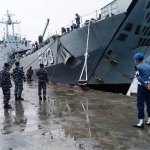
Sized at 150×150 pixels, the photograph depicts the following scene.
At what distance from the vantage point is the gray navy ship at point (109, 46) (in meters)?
12.9

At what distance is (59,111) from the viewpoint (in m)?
6.39

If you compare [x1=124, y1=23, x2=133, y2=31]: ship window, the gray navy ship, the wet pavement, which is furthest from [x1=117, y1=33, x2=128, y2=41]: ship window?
the wet pavement

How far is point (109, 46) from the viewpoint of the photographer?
44.5 ft

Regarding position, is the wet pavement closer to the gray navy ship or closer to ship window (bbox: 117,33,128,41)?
the gray navy ship

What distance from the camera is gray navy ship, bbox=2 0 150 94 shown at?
42.3 ft

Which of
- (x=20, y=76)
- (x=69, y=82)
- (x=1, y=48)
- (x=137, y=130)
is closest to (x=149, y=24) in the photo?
(x=69, y=82)

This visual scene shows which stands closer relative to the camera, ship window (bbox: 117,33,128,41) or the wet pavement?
the wet pavement

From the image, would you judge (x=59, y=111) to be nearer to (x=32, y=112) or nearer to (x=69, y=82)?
(x=32, y=112)

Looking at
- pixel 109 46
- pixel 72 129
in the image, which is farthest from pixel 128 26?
pixel 72 129

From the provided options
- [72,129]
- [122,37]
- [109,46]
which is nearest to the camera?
[72,129]

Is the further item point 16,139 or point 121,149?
point 16,139

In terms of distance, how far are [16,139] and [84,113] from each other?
235cm

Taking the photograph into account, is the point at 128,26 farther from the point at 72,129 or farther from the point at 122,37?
the point at 72,129

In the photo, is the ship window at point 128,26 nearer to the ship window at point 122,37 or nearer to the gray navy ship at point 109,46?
the gray navy ship at point 109,46
